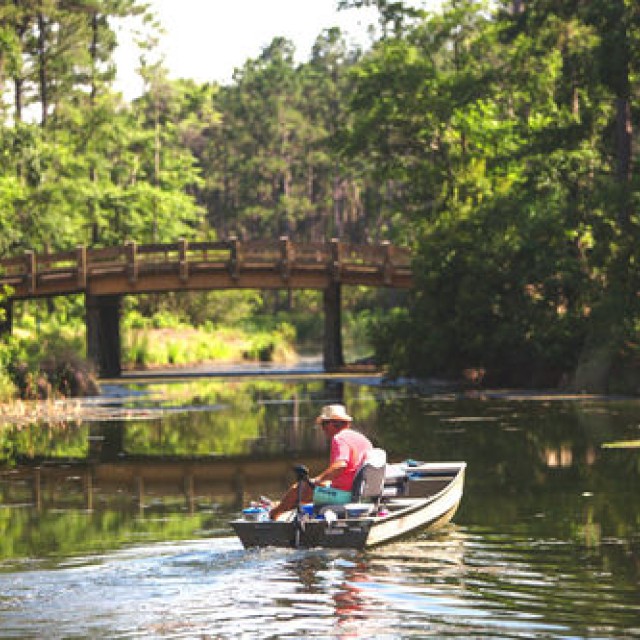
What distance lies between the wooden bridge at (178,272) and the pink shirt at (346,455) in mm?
38523

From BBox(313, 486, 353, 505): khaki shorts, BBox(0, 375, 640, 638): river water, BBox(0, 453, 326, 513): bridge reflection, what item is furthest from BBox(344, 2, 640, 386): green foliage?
BBox(313, 486, 353, 505): khaki shorts

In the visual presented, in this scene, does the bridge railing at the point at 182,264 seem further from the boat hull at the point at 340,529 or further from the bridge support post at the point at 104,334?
the boat hull at the point at 340,529

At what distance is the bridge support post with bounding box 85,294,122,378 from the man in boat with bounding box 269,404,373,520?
3975 cm

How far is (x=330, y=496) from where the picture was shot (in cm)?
1648

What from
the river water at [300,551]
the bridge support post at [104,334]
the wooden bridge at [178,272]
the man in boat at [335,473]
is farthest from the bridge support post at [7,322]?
the man in boat at [335,473]

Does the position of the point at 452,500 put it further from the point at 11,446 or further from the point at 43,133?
the point at 43,133

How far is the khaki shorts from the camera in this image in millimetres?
16484

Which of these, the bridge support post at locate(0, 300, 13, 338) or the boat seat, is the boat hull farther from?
the bridge support post at locate(0, 300, 13, 338)

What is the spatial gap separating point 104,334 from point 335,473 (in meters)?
42.4

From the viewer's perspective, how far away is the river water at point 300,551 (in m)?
12.6

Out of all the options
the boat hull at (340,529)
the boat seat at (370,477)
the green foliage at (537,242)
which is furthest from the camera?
the green foliage at (537,242)

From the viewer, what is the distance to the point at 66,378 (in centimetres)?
4397

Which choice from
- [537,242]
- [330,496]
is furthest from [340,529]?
[537,242]

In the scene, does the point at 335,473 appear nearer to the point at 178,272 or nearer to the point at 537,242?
the point at 537,242
